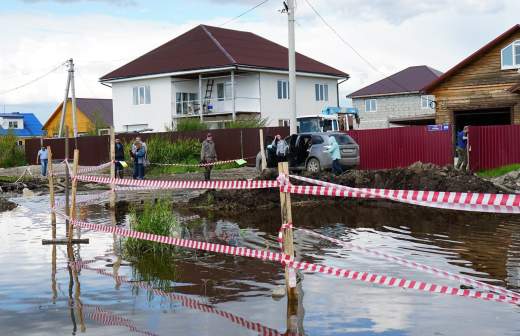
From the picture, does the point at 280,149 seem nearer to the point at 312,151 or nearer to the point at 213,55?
the point at 312,151

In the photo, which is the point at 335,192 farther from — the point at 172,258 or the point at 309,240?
the point at 309,240

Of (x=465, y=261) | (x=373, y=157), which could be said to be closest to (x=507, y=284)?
(x=465, y=261)

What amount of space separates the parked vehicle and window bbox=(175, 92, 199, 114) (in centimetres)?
2501

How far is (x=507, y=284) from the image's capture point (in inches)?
326

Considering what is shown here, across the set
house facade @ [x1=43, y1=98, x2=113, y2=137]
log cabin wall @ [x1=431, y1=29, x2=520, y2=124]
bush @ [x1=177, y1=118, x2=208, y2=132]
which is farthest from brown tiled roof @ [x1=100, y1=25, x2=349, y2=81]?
house facade @ [x1=43, y1=98, x2=113, y2=137]

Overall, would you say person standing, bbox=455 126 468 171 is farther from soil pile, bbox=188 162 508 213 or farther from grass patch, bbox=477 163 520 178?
soil pile, bbox=188 162 508 213

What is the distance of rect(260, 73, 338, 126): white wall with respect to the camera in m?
49.5

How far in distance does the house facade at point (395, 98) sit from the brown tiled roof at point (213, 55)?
46.4 feet

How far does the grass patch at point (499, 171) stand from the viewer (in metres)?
24.5

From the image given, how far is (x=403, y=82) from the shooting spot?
6938 centimetres

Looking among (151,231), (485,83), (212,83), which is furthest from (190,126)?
(151,231)

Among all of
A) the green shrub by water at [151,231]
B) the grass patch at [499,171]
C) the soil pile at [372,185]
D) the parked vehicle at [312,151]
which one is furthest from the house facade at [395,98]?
the green shrub by water at [151,231]

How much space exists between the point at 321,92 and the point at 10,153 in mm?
23145

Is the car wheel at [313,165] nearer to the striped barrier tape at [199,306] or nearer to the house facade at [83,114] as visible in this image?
the striped barrier tape at [199,306]
